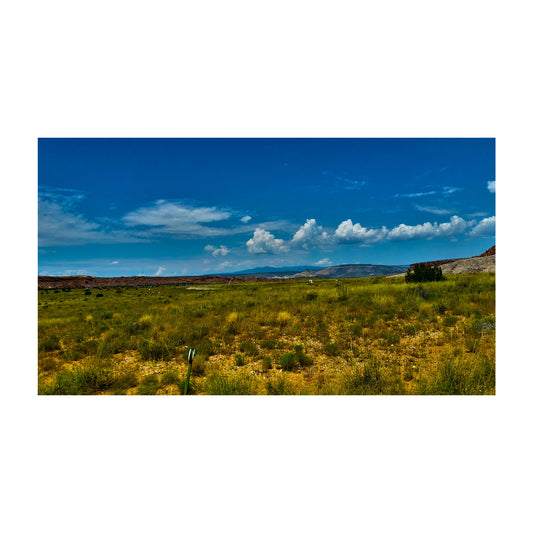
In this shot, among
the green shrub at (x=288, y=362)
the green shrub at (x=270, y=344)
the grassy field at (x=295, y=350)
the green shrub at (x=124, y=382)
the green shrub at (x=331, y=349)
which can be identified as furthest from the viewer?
the green shrub at (x=270, y=344)

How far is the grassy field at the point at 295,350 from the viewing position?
3.77 metres

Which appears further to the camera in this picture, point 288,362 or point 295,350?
point 295,350

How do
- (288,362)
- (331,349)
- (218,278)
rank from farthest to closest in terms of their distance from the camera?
(218,278), (331,349), (288,362)

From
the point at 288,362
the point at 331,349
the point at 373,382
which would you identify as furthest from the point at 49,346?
the point at 373,382

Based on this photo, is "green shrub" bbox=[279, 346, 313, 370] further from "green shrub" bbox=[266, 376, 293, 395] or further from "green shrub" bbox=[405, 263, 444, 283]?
"green shrub" bbox=[405, 263, 444, 283]

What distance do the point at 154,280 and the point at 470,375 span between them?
6251 cm

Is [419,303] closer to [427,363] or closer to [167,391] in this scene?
[427,363]

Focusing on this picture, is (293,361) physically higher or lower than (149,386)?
higher

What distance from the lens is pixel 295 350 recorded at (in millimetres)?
5293

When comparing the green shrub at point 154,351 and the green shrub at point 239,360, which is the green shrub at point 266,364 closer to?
the green shrub at point 239,360

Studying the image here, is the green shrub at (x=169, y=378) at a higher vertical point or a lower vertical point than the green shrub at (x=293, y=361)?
lower

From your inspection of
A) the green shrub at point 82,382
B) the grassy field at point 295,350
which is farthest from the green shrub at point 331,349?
the green shrub at point 82,382

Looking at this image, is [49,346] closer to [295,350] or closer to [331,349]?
[295,350]

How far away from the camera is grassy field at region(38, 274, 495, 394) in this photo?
377cm
